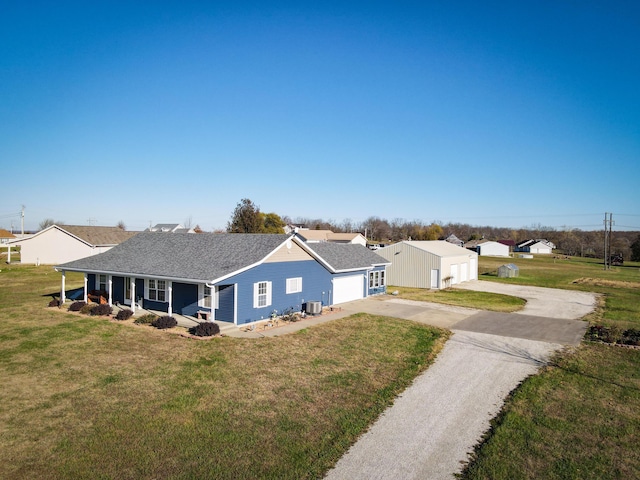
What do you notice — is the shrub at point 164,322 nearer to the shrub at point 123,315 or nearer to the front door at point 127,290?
the shrub at point 123,315

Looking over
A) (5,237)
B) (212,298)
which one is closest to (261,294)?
(212,298)

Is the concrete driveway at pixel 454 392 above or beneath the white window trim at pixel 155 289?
beneath

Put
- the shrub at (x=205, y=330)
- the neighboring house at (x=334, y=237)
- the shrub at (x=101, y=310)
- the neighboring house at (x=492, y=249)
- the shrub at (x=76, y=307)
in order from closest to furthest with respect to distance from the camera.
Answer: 1. the shrub at (x=205, y=330)
2. the shrub at (x=101, y=310)
3. the shrub at (x=76, y=307)
4. the neighboring house at (x=334, y=237)
5. the neighboring house at (x=492, y=249)

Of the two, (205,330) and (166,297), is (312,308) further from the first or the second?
(166,297)

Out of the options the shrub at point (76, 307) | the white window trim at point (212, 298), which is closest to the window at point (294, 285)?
the white window trim at point (212, 298)

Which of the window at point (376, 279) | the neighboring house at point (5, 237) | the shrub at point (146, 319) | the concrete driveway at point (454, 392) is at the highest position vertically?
the neighboring house at point (5, 237)

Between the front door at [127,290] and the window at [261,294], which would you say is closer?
the window at [261,294]
